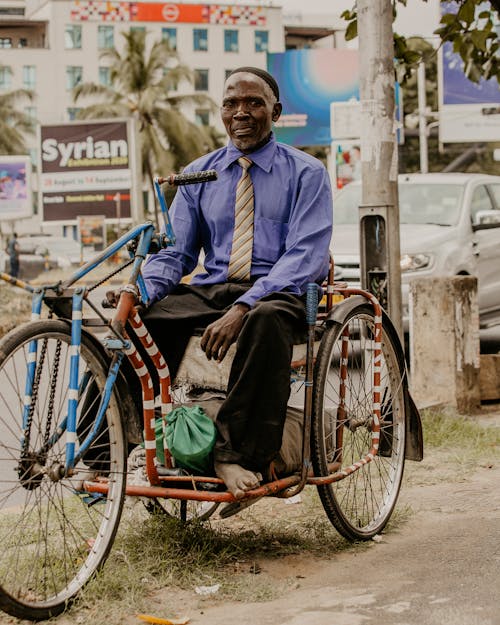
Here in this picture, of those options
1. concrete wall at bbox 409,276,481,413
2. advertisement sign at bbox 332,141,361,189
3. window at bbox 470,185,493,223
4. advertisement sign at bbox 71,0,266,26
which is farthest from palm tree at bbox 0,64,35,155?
concrete wall at bbox 409,276,481,413

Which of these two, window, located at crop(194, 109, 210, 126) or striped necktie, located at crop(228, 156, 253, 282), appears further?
Answer: window, located at crop(194, 109, 210, 126)

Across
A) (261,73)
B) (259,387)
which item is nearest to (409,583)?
(259,387)

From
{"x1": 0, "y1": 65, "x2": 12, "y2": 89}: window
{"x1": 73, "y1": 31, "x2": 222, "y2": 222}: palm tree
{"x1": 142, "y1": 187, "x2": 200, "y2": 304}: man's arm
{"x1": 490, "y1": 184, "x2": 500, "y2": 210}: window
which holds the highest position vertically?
{"x1": 0, "y1": 65, "x2": 12, "y2": 89}: window

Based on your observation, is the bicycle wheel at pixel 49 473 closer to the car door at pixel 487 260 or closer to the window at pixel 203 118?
the car door at pixel 487 260

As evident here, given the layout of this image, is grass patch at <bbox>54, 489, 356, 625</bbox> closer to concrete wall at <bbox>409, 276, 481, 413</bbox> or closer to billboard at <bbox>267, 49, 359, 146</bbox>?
concrete wall at <bbox>409, 276, 481, 413</bbox>

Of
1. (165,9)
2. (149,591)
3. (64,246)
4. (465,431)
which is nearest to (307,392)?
(149,591)

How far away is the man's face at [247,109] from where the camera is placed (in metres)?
4.29

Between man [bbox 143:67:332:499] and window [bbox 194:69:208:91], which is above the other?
window [bbox 194:69:208:91]

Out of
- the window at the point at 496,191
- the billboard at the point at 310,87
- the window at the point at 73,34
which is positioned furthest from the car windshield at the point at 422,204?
the window at the point at 73,34

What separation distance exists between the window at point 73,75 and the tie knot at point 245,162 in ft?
263

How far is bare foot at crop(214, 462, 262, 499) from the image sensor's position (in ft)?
12.3

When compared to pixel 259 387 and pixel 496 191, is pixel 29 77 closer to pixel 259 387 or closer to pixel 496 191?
pixel 496 191

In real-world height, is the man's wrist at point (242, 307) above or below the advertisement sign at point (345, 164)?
below

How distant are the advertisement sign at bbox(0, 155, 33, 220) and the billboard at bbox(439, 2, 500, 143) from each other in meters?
14.6
